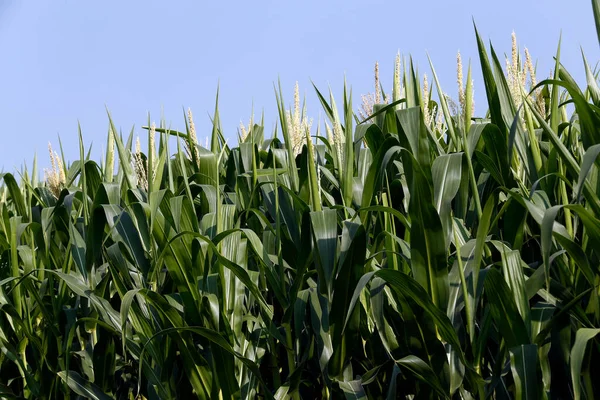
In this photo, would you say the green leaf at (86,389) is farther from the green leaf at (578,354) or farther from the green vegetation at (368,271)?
the green leaf at (578,354)

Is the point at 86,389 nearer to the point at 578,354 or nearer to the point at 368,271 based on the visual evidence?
the point at 368,271

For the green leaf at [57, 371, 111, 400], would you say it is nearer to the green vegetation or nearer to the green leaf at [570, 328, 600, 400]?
the green vegetation

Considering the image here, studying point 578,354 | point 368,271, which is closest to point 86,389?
point 368,271

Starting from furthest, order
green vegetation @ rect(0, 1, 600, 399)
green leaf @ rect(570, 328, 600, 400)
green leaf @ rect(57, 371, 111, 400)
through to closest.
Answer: green leaf @ rect(57, 371, 111, 400)
green vegetation @ rect(0, 1, 600, 399)
green leaf @ rect(570, 328, 600, 400)

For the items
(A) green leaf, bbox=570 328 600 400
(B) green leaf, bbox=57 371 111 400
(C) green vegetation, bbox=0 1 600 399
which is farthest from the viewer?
(B) green leaf, bbox=57 371 111 400

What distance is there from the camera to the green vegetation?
1742 millimetres

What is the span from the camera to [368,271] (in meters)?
2.02

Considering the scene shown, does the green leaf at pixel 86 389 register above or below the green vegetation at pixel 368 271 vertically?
below

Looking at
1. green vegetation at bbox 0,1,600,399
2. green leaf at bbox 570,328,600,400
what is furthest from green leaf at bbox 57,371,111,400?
green leaf at bbox 570,328,600,400

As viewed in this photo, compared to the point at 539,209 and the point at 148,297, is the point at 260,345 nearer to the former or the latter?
the point at 148,297

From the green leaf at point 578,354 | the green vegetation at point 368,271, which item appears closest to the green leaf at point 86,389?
the green vegetation at point 368,271

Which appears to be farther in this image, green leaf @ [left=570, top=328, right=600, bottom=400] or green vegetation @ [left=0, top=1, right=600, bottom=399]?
green vegetation @ [left=0, top=1, right=600, bottom=399]

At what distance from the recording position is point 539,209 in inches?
67.9

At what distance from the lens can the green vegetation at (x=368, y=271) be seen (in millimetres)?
1742
